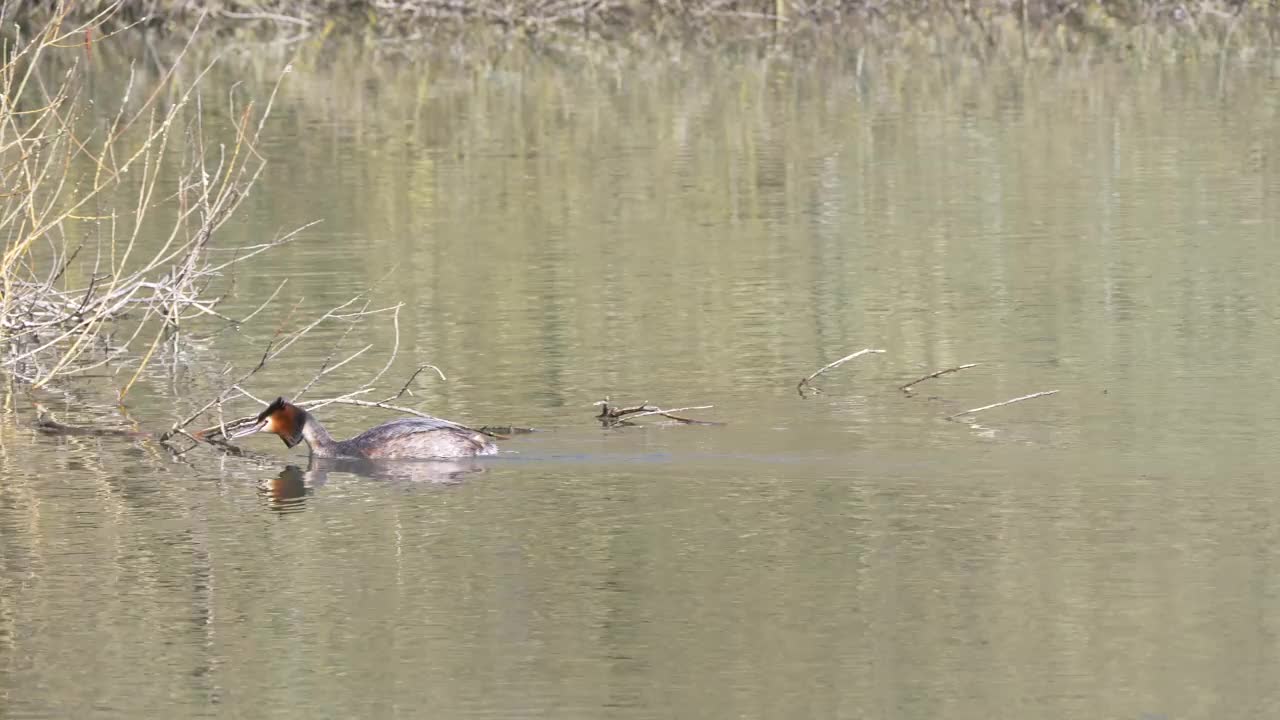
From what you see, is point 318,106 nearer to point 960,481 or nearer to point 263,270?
point 263,270

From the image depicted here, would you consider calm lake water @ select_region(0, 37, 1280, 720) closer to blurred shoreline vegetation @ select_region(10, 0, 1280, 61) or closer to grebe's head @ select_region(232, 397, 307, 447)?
grebe's head @ select_region(232, 397, 307, 447)

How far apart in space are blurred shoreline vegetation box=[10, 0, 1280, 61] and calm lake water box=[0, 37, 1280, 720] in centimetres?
1224

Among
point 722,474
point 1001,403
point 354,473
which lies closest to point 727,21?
point 1001,403

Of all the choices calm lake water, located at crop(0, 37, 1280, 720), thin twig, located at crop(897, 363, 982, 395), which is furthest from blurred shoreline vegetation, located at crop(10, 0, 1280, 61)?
thin twig, located at crop(897, 363, 982, 395)

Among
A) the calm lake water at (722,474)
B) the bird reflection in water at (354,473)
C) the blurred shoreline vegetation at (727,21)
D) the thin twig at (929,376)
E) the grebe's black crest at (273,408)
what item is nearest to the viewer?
the calm lake water at (722,474)

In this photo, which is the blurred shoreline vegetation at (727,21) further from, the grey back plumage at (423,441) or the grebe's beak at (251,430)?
the grey back plumage at (423,441)

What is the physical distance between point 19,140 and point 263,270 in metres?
6.10

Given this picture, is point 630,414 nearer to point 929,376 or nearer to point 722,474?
point 722,474

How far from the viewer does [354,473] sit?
10242 millimetres

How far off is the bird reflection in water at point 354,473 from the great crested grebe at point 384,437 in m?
0.03

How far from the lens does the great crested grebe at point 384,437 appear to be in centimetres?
1017

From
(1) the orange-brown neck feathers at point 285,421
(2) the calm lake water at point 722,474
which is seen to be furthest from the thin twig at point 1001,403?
(1) the orange-brown neck feathers at point 285,421

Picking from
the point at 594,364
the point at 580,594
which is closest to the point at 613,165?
the point at 594,364

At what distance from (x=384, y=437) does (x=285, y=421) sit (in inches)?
17.3
